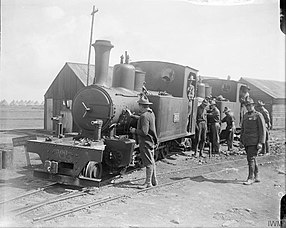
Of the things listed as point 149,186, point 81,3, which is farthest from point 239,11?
point 149,186

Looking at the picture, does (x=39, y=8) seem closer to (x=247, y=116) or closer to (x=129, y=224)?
(x=129, y=224)

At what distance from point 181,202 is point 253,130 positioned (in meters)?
2.34

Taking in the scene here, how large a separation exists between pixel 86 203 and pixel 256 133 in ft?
11.6

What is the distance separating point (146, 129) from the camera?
5.67 m

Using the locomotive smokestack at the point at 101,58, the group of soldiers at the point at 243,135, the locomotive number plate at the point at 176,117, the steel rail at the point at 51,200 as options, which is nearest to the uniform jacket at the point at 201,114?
the locomotive number plate at the point at 176,117

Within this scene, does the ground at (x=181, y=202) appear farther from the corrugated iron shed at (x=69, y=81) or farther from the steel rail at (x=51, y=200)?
the corrugated iron shed at (x=69, y=81)

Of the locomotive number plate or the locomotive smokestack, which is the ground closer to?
the locomotive number plate

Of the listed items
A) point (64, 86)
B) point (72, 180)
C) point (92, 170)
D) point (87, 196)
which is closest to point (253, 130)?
point (92, 170)

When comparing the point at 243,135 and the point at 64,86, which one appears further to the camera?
the point at 64,86

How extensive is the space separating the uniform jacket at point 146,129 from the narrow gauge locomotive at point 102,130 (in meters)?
0.19

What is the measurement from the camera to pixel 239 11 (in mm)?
3910

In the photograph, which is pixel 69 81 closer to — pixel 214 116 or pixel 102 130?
pixel 214 116

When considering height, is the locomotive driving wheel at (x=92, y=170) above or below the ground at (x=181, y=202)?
above

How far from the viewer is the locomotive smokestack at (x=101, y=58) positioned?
600 centimetres
